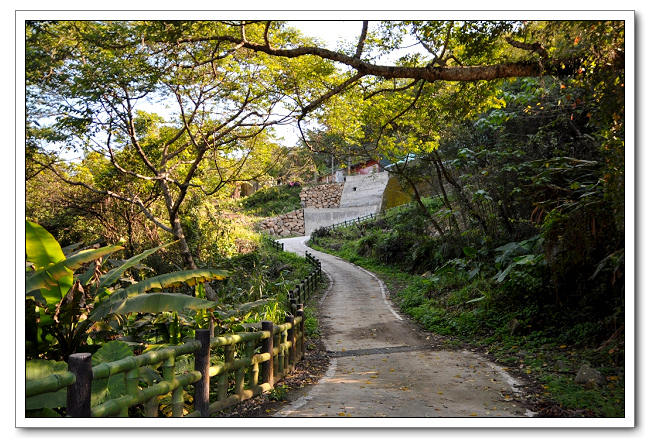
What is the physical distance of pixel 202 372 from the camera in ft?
14.1

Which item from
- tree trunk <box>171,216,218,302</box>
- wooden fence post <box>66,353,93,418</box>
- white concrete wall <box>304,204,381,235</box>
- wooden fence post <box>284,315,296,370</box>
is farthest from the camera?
white concrete wall <box>304,204,381,235</box>

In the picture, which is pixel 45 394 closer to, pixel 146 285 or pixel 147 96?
pixel 146 285

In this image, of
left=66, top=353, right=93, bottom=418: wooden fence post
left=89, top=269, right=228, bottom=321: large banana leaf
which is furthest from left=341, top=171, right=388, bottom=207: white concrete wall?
left=66, top=353, right=93, bottom=418: wooden fence post

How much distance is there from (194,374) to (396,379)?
3016mm

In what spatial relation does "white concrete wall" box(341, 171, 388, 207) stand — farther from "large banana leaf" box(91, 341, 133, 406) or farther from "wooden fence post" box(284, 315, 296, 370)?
"large banana leaf" box(91, 341, 133, 406)

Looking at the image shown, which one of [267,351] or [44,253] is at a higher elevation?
[44,253]

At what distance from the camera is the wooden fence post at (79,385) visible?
298 centimetres

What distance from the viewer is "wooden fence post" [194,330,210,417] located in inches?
168

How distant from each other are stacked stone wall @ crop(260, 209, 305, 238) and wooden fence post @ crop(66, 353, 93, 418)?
32.2 m

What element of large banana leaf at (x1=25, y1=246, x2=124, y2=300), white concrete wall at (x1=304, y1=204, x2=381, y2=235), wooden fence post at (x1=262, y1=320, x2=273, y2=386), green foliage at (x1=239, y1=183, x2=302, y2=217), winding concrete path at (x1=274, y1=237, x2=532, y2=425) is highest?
green foliage at (x1=239, y1=183, x2=302, y2=217)

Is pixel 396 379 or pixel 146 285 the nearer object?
pixel 146 285

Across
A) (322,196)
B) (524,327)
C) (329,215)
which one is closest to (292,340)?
(524,327)
